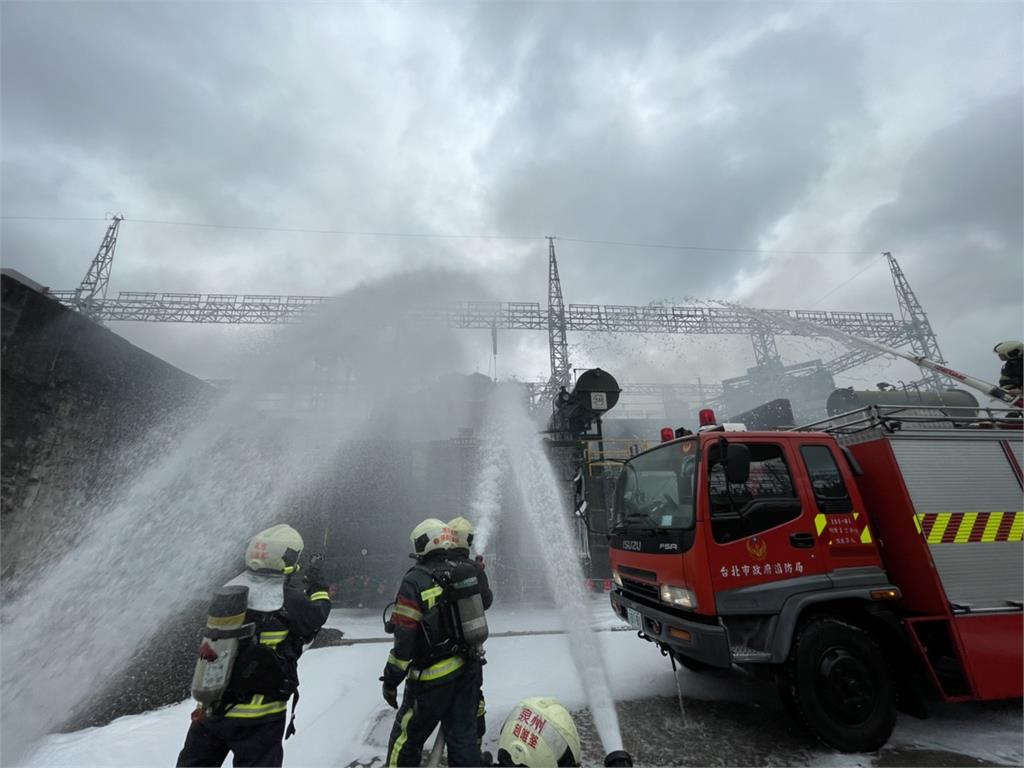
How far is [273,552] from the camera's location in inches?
120

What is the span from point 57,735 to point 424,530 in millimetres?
4861

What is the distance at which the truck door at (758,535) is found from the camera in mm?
3908

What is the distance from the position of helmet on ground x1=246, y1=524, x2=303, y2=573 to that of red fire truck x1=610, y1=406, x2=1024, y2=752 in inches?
135

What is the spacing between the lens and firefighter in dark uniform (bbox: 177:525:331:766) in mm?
2744

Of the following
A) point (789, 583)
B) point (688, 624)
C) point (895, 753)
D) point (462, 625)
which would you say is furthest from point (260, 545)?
point (895, 753)

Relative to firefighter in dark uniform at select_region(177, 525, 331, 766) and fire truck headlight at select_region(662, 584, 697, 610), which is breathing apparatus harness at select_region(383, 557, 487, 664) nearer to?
firefighter in dark uniform at select_region(177, 525, 331, 766)

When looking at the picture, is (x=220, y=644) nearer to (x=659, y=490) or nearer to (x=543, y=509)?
(x=659, y=490)

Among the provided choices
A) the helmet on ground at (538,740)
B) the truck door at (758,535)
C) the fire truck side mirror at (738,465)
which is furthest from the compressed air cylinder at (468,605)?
the fire truck side mirror at (738,465)

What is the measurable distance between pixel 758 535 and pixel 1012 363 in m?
5.05

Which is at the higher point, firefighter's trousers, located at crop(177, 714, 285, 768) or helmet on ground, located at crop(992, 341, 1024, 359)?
helmet on ground, located at crop(992, 341, 1024, 359)

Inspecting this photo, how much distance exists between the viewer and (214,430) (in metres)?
9.66

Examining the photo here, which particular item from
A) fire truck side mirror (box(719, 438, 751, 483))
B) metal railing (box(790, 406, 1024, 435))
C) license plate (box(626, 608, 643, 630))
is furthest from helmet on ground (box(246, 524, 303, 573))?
metal railing (box(790, 406, 1024, 435))

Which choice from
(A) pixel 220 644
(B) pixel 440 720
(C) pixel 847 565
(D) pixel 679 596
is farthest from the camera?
(C) pixel 847 565

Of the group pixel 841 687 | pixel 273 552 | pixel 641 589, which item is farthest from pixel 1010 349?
pixel 273 552
